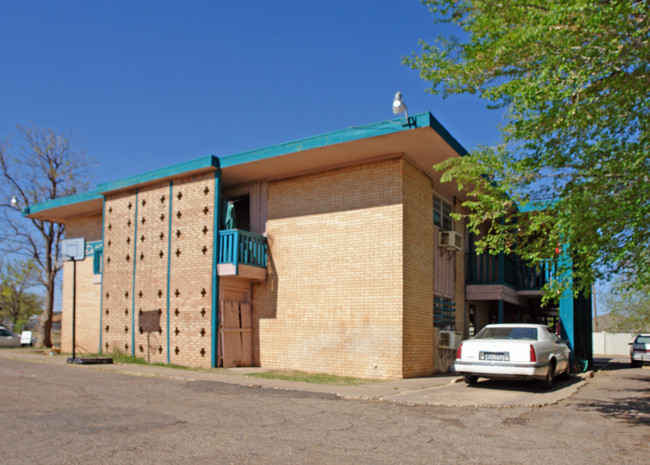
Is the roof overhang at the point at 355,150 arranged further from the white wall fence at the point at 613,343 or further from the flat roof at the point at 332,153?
the white wall fence at the point at 613,343

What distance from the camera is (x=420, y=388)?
1191 centimetres

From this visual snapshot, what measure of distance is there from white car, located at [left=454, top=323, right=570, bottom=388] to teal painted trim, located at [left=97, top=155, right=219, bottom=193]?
859cm

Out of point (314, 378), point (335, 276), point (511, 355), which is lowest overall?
point (314, 378)

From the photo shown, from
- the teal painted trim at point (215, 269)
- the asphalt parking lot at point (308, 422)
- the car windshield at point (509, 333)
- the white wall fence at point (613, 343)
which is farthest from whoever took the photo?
the white wall fence at point (613, 343)

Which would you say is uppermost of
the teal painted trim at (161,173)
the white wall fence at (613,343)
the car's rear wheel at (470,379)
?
the teal painted trim at (161,173)

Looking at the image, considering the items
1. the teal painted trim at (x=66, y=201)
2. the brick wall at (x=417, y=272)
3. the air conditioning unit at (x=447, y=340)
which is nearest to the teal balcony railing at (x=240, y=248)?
the brick wall at (x=417, y=272)

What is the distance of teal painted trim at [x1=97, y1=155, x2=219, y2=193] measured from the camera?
52.7ft

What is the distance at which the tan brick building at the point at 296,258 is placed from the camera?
14.2 m

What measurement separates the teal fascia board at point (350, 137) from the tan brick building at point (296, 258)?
0.03 m

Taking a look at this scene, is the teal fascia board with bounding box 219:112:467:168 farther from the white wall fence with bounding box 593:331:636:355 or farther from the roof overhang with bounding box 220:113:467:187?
the white wall fence with bounding box 593:331:636:355

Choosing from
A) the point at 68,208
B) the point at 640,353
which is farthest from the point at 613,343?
the point at 68,208

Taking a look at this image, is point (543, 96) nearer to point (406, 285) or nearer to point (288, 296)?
point (406, 285)

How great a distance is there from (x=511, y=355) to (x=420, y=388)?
1.98 meters

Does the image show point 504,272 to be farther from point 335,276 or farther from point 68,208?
point 68,208
